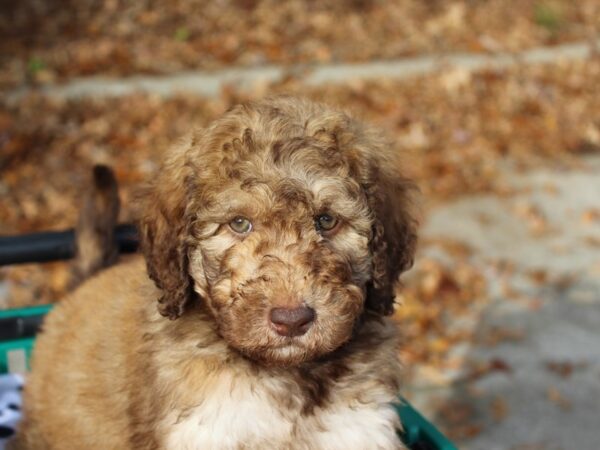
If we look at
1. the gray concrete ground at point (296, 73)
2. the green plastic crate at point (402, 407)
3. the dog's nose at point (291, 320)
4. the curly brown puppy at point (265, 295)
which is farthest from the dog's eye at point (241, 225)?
Answer: the gray concrete ground at point (296, 73)

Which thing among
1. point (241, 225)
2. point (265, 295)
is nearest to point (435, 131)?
point (241, 225)

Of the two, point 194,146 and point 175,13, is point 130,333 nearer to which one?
point 194,146

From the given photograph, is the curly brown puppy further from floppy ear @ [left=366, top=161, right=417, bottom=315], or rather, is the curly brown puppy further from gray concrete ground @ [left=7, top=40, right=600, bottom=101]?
gray concrete ground @ [left=7, top=40, right=600, bottom=101]

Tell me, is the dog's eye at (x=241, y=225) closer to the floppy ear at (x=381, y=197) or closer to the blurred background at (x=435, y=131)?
the floppy ear at (x=381, y=197)

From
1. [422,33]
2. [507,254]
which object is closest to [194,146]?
[507,254]

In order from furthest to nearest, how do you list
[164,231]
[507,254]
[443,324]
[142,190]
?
1. [507,254]
2. [443,324]
3. [142,190]
4. [164,231]

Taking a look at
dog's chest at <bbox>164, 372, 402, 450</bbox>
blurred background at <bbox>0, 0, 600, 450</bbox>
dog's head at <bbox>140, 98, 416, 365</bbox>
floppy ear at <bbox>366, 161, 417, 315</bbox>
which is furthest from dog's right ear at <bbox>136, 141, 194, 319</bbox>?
blurred background at <bbox>0, 0, 600, 450</bbox>
